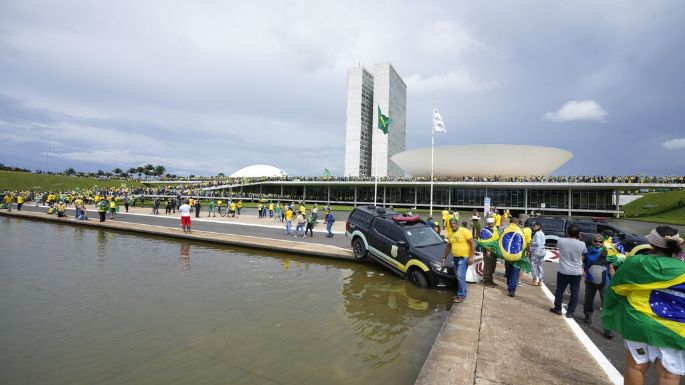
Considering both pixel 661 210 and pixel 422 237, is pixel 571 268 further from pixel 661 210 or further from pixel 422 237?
pixel 661 210

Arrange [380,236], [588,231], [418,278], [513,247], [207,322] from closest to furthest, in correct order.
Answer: [207,322]
[513,247]
[418,278]
[380,236]
[588,231]

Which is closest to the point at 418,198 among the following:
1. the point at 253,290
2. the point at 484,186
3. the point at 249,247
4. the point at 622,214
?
the point at 484,186

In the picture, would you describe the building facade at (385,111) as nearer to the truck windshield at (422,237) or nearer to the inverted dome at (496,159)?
the inverted dome at (496,159)

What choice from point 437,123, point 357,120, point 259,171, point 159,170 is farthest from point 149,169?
point 437,123

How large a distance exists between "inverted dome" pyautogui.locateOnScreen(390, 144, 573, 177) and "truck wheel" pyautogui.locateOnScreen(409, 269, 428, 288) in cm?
5886

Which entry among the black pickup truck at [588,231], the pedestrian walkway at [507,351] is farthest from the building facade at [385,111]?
the pedestrian walkway at [507,351]

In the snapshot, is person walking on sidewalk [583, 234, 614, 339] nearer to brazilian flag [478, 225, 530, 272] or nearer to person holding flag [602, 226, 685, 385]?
brazilian flag [478, 225, 530, 272]

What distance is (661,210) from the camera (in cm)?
4353

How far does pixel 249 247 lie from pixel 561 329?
426 inches

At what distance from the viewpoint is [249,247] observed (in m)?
13.3

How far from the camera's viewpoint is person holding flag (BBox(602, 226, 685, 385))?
2689 mm

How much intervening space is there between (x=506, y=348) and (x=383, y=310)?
273cm

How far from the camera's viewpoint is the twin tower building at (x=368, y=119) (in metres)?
98.9

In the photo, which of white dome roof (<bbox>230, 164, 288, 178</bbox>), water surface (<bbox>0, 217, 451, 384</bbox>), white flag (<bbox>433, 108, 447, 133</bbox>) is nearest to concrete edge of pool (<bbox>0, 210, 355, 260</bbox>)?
water surface (<bbox>0, 217, 451, 384</bbox>)
